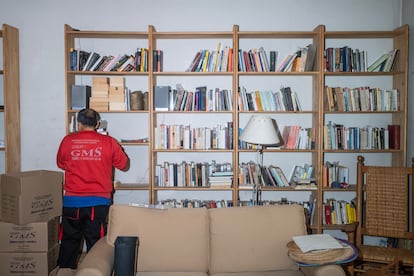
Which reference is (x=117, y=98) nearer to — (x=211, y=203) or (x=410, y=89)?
(x=211, y=203)

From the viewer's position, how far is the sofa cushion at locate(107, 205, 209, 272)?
2803mm

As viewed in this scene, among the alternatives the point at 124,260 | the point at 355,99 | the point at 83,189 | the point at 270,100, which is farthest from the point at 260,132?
the point at 83,189

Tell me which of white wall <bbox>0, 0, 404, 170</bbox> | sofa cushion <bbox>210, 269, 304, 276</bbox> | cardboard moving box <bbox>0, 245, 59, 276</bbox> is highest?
white wall <bbox>0, 0, 404, 170</bbox>

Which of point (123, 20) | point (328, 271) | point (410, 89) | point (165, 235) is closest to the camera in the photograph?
point (328, 271)

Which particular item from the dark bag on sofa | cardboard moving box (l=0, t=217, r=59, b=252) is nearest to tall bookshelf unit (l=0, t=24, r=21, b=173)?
cardboard moving box (l=0, t=217, r=59, b=252)

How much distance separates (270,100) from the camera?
4234 mm

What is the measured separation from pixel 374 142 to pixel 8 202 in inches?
146

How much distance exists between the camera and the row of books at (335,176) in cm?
416

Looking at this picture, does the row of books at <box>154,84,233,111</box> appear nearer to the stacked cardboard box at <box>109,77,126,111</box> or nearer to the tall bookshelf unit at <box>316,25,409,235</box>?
the stacked cardboard box at <box>109,77,126,111</box>

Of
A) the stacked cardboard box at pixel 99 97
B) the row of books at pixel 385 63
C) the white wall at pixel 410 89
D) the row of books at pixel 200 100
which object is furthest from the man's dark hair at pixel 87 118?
the white wall at pixel 410 89

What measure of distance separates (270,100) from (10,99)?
9.23 ft

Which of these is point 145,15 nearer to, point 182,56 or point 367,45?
point 182,56

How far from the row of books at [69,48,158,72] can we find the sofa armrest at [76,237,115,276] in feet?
6.64

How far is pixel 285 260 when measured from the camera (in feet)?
9.27
